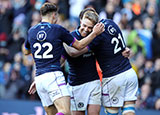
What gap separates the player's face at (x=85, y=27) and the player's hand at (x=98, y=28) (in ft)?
0.87

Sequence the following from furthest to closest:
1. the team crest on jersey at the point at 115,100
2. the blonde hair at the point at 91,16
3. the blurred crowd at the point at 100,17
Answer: the blurred crowd at the point at 100,17 < the team crest on jersey at the point at 115,100 < the blonde hair at the point at 91,16

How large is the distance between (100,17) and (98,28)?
6.61 metres

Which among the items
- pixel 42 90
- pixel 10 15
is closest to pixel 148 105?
pixel 42 90

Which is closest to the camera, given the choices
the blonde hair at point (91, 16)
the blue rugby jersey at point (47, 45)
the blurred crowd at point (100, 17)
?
the blue rugby jersey at point (47, 45)

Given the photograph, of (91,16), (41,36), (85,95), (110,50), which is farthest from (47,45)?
(85,95)

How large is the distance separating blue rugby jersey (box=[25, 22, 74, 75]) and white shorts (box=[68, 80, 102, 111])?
3.51 ft

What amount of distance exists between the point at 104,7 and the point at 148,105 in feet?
16.4

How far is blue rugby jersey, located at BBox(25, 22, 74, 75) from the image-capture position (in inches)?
278

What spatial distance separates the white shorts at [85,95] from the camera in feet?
25.9

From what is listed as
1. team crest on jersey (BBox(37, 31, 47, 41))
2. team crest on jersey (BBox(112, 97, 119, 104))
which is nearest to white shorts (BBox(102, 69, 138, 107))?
team crest on jersey (BBox(112, 97, 119, 104))

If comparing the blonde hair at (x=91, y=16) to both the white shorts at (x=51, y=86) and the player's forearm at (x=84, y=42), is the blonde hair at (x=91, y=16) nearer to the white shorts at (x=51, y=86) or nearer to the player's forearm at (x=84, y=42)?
the player's forearm at (x=84, y=42)

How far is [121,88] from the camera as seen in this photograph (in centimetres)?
775

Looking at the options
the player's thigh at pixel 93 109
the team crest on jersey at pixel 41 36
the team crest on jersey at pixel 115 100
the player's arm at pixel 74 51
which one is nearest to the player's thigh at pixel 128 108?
the team crest on jersey at pixel 115 100

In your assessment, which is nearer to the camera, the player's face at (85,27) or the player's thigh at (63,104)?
the player's thigh at (63,104)
